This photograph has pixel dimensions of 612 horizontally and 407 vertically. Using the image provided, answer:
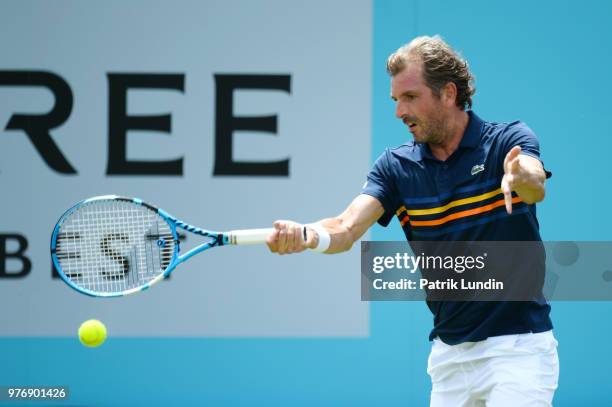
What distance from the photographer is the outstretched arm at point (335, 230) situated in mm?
3607

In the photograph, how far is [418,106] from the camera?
12.6 feet

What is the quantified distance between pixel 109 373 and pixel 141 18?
2050 millimetres

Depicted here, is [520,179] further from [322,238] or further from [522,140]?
[322,238]

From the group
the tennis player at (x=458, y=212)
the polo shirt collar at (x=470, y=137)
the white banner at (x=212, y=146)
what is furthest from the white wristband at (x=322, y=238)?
the white banner at (x=212, y=146)

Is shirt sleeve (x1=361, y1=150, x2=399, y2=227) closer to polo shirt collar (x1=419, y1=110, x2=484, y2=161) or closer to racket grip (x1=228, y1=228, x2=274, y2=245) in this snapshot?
polo shirt collar (x1=419, y1=110, x2=484, y2=161)

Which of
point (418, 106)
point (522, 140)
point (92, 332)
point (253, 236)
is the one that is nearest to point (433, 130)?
point (418, 106)

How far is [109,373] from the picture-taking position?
6141mm

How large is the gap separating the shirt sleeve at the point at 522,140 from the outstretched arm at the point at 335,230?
1.70 feet

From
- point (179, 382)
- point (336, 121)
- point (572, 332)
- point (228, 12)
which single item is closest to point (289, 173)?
point (336, 121)

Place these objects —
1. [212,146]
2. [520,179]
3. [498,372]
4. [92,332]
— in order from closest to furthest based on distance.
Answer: [520,179] < [498,372] < [92,332] < [212,146]

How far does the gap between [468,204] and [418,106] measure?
0.41 meters

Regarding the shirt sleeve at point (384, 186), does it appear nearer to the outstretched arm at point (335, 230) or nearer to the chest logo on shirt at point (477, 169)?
the outstretched arm at point (335, 230)

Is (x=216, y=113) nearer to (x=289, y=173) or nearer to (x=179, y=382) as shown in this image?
(x=289, y=173)

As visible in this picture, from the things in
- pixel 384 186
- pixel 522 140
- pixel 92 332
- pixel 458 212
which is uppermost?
pixel 522 140
